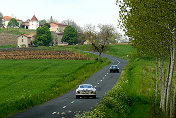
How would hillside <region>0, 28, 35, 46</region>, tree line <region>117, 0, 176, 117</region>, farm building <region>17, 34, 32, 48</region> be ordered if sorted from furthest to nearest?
hillside <region>0, 28, 35, 46</region>, farm building <region>17, 34, 32, 48</region>, tree line <region>117, 0, 176, 117</region>

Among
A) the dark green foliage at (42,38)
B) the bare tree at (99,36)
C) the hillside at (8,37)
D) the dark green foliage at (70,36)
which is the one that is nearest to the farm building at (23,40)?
the dark green foliage at (42,38)

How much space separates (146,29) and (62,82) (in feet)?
71.3

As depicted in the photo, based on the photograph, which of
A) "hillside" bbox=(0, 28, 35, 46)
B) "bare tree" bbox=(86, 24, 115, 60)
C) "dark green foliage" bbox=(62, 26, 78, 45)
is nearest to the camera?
"bare tree" bbox=(86, 24, 115, 60)

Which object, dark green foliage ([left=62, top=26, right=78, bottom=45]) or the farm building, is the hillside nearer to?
the farm building

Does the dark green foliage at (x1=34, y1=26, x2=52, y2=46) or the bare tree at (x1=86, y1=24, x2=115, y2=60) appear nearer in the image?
the bare tree at (x1=86, y1=24, x2=115, y2=60)

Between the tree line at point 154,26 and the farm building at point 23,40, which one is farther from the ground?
the tree line at point 154,26

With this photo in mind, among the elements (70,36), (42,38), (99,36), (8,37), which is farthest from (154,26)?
(8,37)

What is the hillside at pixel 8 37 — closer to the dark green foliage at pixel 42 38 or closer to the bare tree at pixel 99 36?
the dark green foliage at pixel 42 38

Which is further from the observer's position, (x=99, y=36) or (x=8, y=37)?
(x=8, y=37)

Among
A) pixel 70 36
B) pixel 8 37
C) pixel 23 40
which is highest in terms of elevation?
pixel 70 36

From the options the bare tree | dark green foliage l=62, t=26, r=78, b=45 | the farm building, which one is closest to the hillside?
the farm building

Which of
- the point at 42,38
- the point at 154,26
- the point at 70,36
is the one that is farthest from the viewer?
the point at 70,36

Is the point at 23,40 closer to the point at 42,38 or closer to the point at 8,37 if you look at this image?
the point at 42,38

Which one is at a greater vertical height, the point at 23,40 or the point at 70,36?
the point at 70,36
